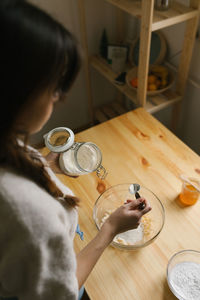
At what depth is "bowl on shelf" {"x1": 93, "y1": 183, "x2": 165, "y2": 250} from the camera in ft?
2.72

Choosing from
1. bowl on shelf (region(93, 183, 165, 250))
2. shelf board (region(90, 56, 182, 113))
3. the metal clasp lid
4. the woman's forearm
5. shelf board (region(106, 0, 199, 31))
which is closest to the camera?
the woman's forearm

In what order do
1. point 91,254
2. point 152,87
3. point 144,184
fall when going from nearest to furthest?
→ point 91,254 → point 144,184 → point 152,87

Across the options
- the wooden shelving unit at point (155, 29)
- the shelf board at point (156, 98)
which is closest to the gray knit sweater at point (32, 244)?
the wooden shelving unit at point (155, 29)

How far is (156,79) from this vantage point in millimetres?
1458

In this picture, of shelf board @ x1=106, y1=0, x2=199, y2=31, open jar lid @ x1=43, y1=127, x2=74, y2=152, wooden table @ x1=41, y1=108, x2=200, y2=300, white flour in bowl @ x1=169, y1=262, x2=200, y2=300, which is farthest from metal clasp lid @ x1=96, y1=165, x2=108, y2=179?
shelf board @ x1=106, y1=0, x2=199, y2=31

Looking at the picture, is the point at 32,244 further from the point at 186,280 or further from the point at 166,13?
the point at 166,13

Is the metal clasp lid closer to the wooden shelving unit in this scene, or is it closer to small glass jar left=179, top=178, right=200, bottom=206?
small glass jar left=179, top=178, right=200, bottom=206

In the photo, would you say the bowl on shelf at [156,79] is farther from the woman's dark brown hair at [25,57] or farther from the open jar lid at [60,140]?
the woman's dark brown hair at [25,57]

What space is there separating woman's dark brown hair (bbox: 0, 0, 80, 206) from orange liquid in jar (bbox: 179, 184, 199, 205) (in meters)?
0.58

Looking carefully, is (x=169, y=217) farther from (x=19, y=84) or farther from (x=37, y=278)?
(x=19, y=84)

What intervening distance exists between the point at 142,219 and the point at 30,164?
48 centimetres

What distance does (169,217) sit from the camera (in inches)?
34.6

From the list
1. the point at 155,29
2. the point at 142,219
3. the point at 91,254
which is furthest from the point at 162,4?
the point at 91,254

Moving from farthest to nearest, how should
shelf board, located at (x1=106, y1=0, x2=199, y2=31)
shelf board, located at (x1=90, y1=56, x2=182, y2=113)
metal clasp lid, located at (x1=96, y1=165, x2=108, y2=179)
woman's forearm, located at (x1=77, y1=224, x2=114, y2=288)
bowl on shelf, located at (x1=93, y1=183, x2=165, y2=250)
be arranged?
1. shelf board, located at (x1=90, y1=56, x2=182, y2=113)
2. shelf board, located at (x1=106, y1=0, x2=199, y2=31)
3. metal clasp lid, located at (x1=96, y1=165, x2=108, y2=179)
4. bowl on shelf, located at (x1=93, y1=183, x2=165, y2=250)
5. woman's forearm, located at (x1=77, y1=224, x2=114, y2=288)
